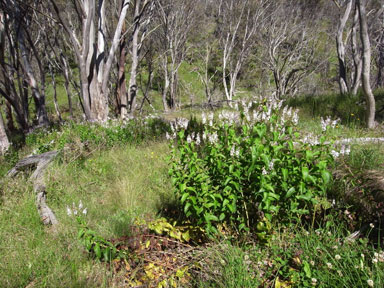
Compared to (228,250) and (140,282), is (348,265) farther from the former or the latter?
(140,282)

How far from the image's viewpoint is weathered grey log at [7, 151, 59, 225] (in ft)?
9.58

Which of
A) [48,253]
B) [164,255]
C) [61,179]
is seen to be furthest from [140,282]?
[61,179]

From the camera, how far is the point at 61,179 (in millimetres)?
3854

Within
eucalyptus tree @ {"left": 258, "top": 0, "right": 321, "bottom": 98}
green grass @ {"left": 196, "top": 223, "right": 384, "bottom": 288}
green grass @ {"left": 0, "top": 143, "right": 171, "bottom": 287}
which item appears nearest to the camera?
green grass @ {"left": 196, "top": 223, "right": 384, "bottom": 288}

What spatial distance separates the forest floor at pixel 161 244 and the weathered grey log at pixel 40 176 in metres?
0.09

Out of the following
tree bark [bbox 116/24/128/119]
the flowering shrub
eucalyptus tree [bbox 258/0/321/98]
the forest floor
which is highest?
Result: eucalyptus tree [bbox 258/0/321/98]

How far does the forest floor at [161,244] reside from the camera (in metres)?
1.91

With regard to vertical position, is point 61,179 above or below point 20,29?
below

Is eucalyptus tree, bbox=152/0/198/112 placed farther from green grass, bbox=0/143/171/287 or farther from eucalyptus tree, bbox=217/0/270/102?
green grass, bbox=0/143/171/287

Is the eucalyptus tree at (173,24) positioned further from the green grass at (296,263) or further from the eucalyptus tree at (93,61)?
the green grass at (296,263)

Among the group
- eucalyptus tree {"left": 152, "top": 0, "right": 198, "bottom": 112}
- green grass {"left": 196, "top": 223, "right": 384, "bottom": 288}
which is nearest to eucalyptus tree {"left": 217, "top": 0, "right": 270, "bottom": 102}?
eucalyptus tree {"left": 152, "top": 0, "right": 198, "bottom": 112}

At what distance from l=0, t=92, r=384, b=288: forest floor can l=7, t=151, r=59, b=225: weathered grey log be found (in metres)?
0.09

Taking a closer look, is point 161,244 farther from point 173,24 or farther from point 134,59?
point 173,24

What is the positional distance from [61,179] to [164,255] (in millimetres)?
2463
